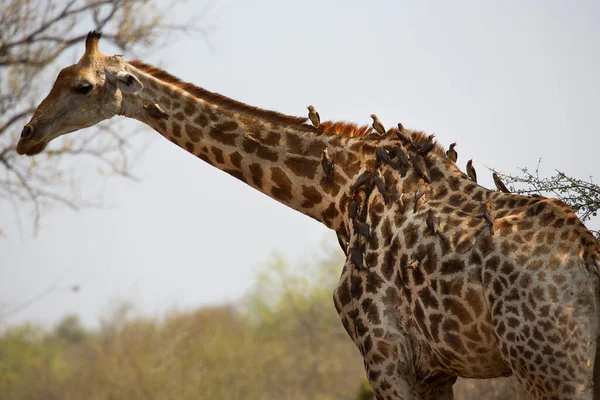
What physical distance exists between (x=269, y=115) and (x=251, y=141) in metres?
0.28

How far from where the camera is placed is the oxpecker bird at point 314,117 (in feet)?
22.3

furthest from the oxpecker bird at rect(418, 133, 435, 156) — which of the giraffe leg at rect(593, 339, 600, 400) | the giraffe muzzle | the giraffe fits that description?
the giraffe muzzle

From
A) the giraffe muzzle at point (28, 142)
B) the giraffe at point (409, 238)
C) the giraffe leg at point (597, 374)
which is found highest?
the giraffe muzzle at point (28, 142)

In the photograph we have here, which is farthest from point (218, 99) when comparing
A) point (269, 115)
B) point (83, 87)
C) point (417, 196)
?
point (417, 196)

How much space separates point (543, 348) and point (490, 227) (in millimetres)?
843

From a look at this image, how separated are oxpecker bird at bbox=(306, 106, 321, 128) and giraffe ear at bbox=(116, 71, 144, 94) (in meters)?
Result: 1.43

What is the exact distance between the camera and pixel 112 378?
87.1 feet

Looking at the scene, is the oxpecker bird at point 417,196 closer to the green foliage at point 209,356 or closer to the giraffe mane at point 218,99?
the giraffe mane at point 218,99

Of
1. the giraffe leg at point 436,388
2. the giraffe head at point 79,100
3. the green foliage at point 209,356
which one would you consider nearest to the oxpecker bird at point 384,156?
the giraffe leg at point 436,388

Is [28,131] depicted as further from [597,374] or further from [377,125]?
[597,374]

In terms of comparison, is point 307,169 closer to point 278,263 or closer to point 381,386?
Answer: point 381,386

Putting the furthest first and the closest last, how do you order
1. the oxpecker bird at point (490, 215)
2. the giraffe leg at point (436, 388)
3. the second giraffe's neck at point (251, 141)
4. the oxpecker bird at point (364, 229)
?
the second giraffe's neck at point (251, 141) < the oxpecker bird at point (364, 229) < the giraffe leg at point (436, 388) < the oxpecker bird at point (490, 215)

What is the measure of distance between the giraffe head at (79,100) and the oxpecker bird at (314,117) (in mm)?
1420

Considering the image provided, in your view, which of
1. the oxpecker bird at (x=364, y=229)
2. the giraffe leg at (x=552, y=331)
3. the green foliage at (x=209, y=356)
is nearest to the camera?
the giraffe leg at (x=552, y=331)
